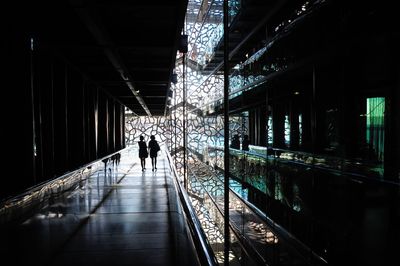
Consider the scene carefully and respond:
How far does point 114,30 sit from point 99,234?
3409mm

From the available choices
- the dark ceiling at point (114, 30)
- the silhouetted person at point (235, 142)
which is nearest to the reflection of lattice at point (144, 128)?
the silhouetted person at point (235, 142)

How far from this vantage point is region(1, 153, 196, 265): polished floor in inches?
150

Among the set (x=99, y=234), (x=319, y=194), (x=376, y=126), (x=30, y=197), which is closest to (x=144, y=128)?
(x=319, y=194)

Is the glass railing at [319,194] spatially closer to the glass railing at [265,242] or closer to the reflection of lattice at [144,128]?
the glass railing at [265,242]

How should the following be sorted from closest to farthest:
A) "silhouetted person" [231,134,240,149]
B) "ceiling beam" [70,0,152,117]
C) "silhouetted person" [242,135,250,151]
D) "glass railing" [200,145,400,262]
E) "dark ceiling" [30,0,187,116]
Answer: "ceiling beam" [70,0,152,117] < "dark ceiling" [30,0,187,116] < "glass railing" [200,145,400,262] < "silhouetted person" [242,135,250,151] < "silhouetted person" [231,134,240,149]

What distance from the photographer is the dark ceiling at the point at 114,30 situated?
509 centimetres

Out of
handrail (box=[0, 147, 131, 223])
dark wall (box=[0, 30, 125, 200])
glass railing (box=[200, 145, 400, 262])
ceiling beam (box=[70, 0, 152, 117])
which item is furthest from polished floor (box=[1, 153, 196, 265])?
ceiling beam (box=[70, 0, 152, 117])

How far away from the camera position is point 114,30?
21.0 ft

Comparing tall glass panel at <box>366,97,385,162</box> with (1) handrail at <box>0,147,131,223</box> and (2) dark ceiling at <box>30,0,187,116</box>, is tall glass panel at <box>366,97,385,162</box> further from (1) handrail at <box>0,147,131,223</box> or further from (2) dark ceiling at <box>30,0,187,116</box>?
(1) handrail at <box>0,147,131,223</box>

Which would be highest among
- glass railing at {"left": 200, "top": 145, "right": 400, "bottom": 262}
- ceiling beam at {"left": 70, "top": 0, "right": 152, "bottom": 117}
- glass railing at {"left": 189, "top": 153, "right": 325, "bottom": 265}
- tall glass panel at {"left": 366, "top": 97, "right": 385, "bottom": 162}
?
ceiling beam at {"left": 70, "top": 0, "right": 152, "bottom": 117}

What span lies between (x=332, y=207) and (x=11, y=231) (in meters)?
5.92

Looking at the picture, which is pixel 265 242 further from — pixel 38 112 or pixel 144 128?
pixel 144 128

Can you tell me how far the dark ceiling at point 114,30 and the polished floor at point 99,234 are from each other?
2.71 metres

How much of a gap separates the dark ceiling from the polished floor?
271 cm
